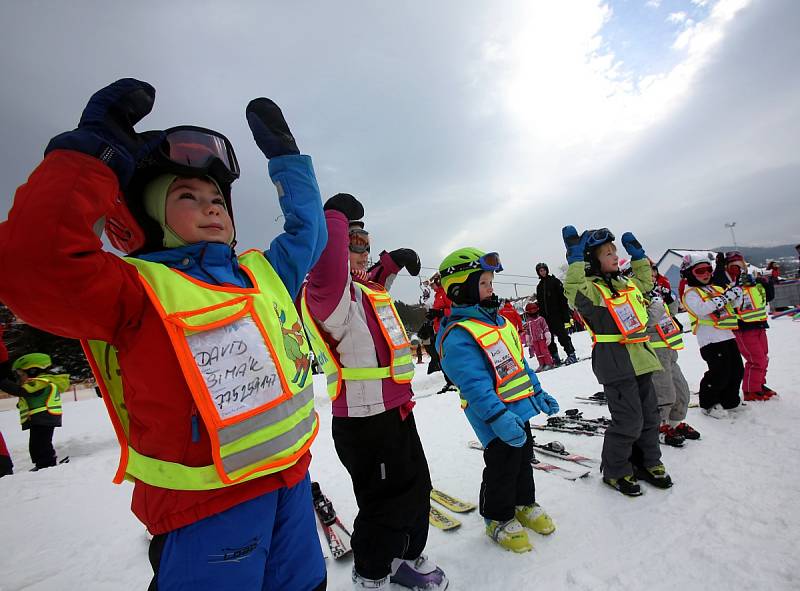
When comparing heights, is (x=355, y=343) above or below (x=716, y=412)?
above

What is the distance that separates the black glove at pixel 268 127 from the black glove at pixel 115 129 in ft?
1.49

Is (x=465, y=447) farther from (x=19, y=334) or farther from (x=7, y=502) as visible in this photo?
(x=19, y=334)

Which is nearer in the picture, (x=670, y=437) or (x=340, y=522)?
(x=340, y=522)

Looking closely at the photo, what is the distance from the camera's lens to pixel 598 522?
9.10ft

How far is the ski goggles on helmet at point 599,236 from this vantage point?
3.72 meters

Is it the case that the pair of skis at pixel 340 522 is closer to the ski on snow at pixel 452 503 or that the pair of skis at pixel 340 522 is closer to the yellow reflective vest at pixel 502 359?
the ski on snow at pixel 452 503

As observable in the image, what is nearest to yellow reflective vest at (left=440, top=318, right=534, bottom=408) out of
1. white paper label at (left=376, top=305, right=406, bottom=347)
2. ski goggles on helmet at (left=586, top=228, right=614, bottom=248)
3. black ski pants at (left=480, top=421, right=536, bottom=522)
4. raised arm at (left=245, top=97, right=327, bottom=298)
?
black ski pants at (left=480, top=421, right=536, bottom=522)

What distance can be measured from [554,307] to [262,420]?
11.1 m

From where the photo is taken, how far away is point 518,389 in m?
2.85

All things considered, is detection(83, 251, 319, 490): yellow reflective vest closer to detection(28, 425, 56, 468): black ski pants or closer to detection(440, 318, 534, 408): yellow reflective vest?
detection(440, 318, 534, 408): yellow reflective vest

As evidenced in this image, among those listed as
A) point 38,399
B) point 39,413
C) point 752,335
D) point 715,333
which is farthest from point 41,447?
point 752,335

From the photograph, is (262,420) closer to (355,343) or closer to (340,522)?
(355,343)

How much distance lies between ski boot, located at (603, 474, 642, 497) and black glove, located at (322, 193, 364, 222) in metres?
3.26

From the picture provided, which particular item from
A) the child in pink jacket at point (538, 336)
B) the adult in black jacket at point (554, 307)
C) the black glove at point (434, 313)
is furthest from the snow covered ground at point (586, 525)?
the child in pink jacket at point (538, 336)
